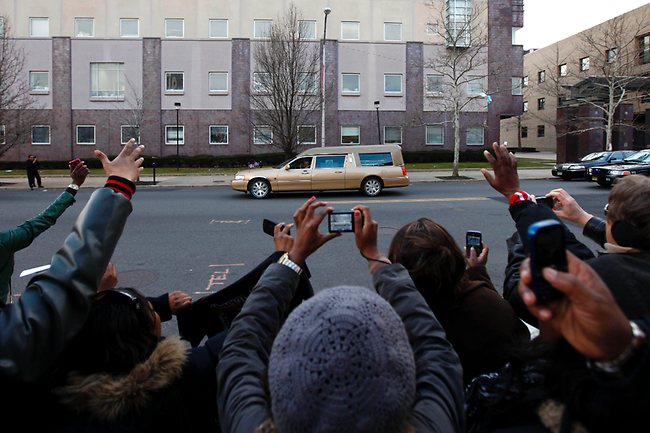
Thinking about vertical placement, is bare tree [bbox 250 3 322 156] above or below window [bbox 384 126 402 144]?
above

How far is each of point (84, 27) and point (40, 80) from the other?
478 centimetres

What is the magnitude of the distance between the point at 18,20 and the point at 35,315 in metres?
43.9

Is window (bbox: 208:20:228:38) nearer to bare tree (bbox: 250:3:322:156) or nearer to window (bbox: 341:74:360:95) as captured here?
bare tree (bbox: 250:3:322:156)

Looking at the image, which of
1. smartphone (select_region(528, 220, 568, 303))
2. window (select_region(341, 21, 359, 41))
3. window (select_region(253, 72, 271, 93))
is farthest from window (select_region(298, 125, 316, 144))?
smartphone (select_region(528, 220, 568, 303))

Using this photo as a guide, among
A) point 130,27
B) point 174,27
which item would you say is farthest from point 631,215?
point 130,27

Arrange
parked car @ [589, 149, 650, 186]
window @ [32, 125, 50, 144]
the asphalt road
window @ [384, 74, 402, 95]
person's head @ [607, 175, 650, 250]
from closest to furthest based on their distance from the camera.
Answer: person's head @ [607, 175, 650, 250]
the asphalt road
parked car @ [589, 149, 650, 186]
window @ [32, 125, 50, 144]
window @ [384, 74, 402, 95]

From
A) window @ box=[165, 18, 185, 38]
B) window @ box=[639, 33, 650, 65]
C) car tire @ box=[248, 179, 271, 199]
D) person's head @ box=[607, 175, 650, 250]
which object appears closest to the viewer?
person's head @ box=[607, 175, 650, 250]

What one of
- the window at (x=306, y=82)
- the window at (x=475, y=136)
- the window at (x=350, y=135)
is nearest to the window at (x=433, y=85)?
the window at (x=475, y=136)

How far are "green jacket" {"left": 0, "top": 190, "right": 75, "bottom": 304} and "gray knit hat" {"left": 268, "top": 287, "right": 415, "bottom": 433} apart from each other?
110 inches

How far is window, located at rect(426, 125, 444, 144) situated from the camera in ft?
133

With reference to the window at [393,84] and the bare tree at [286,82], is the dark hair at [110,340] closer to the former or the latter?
the bare tree at [286,82]

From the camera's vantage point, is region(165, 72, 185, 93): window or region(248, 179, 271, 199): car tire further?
region(165, 72, 185, 93): window

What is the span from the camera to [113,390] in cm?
177

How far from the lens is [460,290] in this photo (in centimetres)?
252
